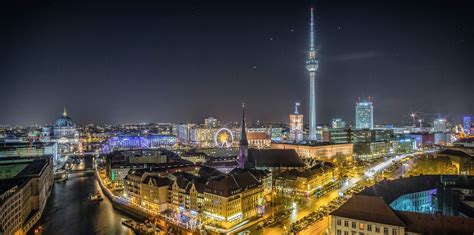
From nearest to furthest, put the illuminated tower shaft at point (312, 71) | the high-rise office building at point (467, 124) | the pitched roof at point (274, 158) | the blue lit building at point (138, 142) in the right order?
1. the pitched roof at point (274, 158)
2. the illuminated tower shaft at point (312, 71)
3. the blue lit building at point (138, 142)
4. the high-rise office building at point (467, 124)

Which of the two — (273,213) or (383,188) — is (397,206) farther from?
(273,213)

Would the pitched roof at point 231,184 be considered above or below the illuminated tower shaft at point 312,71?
below

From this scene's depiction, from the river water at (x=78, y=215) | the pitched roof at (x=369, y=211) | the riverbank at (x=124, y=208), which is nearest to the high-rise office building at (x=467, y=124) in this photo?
the pitched roof at (x=369, y=211)

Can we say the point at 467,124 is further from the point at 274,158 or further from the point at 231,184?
the point at 231,184

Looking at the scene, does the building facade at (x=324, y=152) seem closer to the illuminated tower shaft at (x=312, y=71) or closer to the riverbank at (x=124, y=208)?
the illuminated tower shaft at (x=312, y=71)

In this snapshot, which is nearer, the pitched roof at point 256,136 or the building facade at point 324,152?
the building facade at point 324,152

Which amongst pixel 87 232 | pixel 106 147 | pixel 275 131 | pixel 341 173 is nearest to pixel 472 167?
pixel 341 173
